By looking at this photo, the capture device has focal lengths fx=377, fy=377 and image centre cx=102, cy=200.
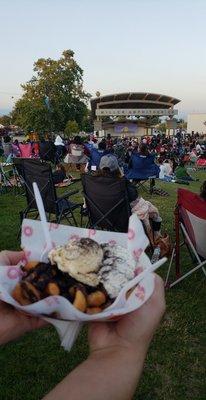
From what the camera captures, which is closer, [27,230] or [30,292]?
[30,292]

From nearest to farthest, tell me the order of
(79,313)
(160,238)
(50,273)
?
(79,313) < (50,273) < (160,238)

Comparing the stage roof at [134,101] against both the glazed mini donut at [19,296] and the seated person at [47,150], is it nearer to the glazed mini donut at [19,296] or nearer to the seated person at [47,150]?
the seated person at [47,150]

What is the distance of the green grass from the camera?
2600 mm

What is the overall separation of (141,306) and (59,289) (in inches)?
11.3

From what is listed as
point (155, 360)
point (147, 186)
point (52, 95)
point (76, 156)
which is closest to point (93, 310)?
point (155, 360)

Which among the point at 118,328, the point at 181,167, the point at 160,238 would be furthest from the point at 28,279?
the point at 181,167

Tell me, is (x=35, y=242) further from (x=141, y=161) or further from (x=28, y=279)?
(x=141, y=161)

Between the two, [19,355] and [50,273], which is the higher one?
[50,273]

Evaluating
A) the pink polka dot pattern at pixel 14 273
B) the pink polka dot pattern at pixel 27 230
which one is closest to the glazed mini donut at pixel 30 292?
the pink polka dot pattern at pixel 14 273

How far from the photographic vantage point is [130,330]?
124cm

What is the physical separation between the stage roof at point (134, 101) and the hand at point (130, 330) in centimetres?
5635

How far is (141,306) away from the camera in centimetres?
130

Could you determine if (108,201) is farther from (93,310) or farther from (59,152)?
(59,152)

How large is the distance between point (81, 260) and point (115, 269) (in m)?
0.13
